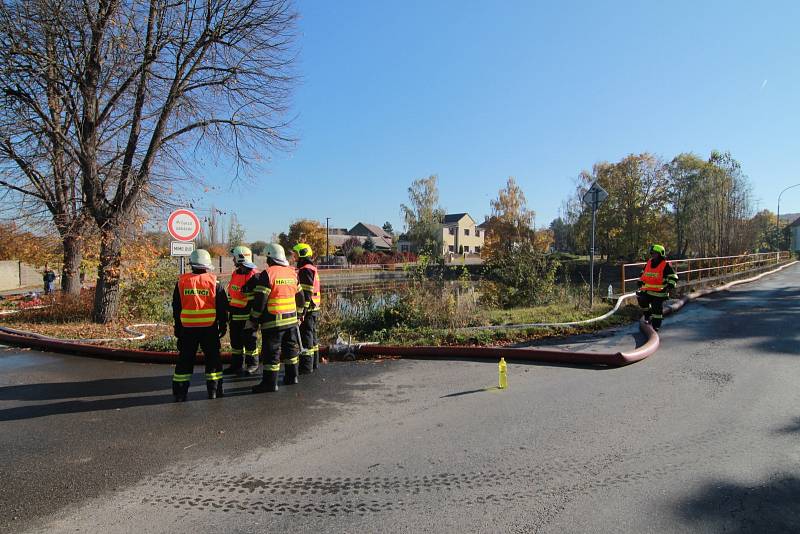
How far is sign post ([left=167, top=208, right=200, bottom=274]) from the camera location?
29.9 ft

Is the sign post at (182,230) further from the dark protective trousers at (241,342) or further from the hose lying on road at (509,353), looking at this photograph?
the hose lying on road at (509,353)

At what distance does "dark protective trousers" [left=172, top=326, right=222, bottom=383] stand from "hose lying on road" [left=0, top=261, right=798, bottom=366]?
6.36 feet

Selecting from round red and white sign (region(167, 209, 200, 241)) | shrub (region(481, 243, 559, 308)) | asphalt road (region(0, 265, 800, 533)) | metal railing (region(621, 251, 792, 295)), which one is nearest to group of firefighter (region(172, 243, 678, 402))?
asphalt road (region(0, 265, 800, 533))

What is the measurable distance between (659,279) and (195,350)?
835 cm

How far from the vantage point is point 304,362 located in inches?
261

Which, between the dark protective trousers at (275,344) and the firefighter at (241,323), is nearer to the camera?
the dark protective trousers at (275,344)

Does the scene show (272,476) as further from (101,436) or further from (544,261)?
(544,261)

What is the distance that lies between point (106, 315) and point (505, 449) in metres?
10.9

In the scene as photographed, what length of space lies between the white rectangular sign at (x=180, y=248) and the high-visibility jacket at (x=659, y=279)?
9.13 meters

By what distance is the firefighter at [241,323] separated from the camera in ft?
21.6

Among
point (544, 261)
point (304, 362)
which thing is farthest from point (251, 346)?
point (544, 261)

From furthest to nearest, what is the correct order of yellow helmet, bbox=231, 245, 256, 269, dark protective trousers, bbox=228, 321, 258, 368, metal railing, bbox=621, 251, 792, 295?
metal railing, bbox=621, 251, 792, 295 < yellow helmet, bbox=231, 245, 256, 269 < dark protective trousers, bbox=228, 321, 258, 368

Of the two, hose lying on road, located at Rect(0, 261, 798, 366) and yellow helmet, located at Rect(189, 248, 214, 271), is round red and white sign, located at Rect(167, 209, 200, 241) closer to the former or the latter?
hose lying on road, located at Rect(0, 261, 798, 366)

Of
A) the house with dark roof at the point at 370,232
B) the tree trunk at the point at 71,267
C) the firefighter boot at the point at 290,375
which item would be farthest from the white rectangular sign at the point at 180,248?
the house with dark roof at the point at 370,232
